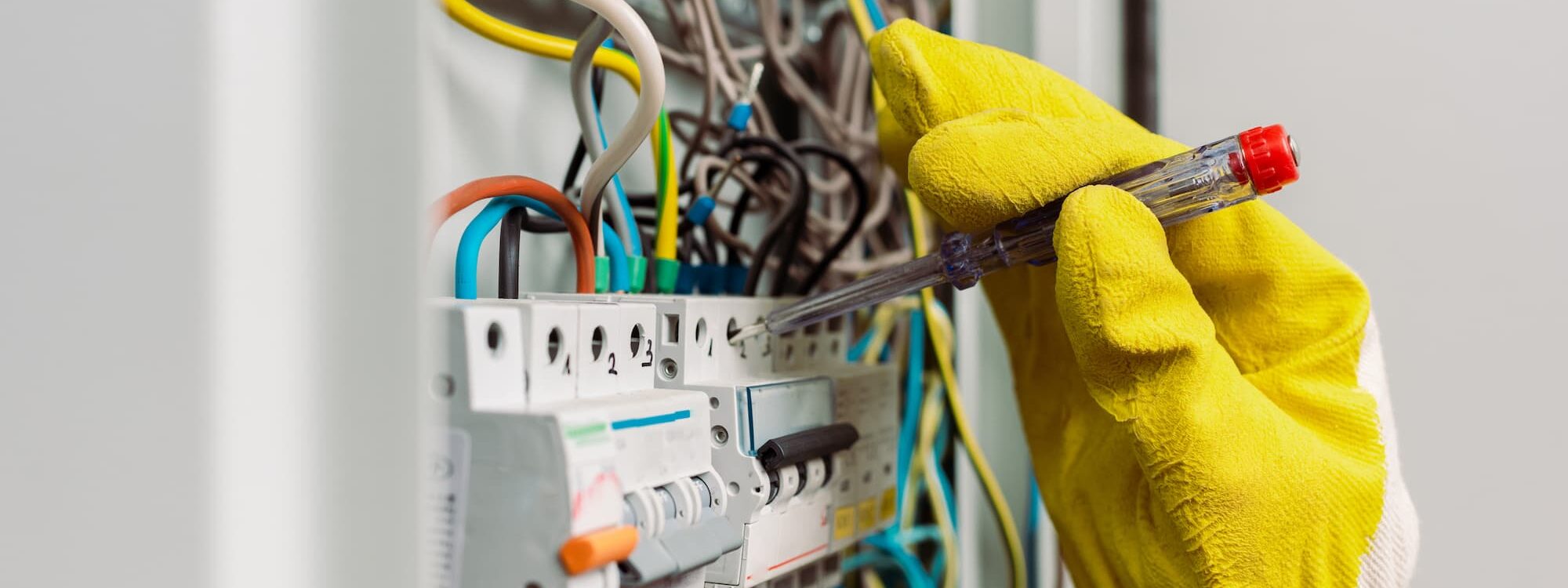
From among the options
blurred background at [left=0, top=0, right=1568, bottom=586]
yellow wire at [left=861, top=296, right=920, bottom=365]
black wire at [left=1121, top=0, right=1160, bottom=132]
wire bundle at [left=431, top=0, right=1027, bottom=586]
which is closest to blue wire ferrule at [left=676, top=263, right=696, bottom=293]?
wire bundle at [left=431, top=0, right=1027, bottom=586]

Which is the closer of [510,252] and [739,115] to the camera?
[510,252]

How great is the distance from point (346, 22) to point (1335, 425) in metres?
0.51

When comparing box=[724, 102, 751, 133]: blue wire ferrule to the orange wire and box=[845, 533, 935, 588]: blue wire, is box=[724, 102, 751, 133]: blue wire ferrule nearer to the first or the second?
the orange wire

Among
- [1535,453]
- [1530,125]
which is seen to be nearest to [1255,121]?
[1530,125]

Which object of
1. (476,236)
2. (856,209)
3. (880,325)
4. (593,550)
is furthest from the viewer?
(880,325)

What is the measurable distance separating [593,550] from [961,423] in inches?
18.4

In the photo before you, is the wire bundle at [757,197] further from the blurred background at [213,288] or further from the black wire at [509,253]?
the blurred background at [213,288]

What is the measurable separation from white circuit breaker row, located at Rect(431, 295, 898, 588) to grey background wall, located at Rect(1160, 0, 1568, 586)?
0.42m

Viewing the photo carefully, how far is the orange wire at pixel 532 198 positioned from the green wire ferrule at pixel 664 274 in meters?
0.07

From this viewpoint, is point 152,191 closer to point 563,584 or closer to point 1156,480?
point 563,584

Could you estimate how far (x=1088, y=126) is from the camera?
44 centimetres

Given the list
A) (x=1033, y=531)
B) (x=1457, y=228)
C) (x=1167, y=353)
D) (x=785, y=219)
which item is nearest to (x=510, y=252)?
(x=785, y=219)

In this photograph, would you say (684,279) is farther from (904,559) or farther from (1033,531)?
(1033,531)

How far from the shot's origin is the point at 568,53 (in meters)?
0.52
